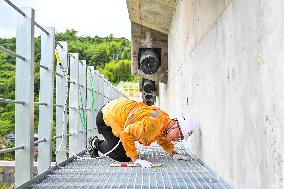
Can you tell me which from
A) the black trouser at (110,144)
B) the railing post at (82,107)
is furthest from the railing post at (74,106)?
the black trouser at (110,144)

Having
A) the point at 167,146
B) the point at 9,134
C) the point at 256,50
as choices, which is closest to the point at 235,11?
the point at 256,50

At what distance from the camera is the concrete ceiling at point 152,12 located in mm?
11656

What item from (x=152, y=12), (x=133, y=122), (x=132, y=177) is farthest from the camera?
(x=152, y=12)

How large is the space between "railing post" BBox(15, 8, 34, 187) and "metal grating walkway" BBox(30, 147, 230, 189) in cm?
21

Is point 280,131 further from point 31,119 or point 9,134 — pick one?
point 9,134

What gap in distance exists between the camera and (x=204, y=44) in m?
5.87

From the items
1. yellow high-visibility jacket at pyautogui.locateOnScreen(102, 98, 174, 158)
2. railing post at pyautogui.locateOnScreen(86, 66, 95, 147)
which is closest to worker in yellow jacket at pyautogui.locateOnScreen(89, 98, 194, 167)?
yellow high-visibility jacket at pyautogui.locateOnScreen(102, 98, 174, 158)

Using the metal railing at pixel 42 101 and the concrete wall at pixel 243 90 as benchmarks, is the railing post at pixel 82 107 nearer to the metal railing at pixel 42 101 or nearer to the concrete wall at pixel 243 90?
the metal railing at pixel 42 101

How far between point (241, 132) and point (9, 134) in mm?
46994

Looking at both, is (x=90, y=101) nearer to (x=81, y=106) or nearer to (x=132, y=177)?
(x=81, y=106)

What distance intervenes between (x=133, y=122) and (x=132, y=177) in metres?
1.20

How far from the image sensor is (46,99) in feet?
17.6

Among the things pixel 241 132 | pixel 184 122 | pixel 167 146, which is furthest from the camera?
pixel 167 146

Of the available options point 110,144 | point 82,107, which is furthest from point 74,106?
point 110,144
